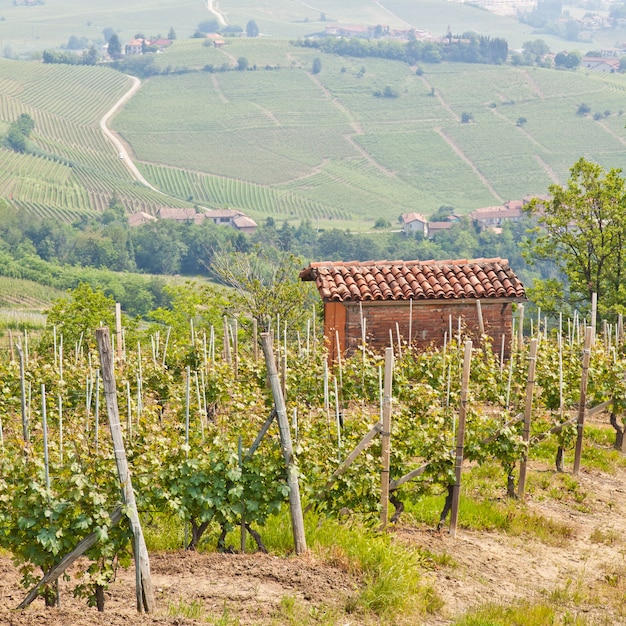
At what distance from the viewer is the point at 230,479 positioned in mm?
8039

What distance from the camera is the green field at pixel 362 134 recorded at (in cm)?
12425

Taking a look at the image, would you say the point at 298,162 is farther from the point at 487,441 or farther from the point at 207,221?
the point at 487,441

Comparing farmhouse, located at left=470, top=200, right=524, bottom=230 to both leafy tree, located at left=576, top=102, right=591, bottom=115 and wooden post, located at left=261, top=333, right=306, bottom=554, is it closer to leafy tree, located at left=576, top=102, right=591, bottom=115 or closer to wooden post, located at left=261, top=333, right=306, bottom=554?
leafy tree, located at left=576, top=102, right=591, bottom=115

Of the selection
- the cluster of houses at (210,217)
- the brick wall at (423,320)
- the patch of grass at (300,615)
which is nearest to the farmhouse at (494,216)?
the cluster of houses at (210,217)

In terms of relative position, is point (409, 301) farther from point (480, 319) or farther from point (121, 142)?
point (121, 142)

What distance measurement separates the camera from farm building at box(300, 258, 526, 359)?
18312mm

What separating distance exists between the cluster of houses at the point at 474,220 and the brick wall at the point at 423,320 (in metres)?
90.8

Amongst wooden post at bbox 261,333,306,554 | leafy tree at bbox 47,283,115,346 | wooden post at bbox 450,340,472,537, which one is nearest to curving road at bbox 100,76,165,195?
leafy tree at bbox 47,283,115,346

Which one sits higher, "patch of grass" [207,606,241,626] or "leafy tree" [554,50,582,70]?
"patch of grass" [207,606,241,626]

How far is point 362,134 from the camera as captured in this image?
141 m

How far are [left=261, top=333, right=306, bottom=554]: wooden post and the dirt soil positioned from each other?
0.66 ft

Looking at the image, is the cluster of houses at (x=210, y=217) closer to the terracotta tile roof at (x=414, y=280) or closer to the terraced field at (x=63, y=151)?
the terraced field at (x=63, y=151)

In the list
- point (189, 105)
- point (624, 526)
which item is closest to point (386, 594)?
point (624, 526)

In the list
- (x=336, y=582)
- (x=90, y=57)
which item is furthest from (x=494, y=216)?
(x=336, y=582)
